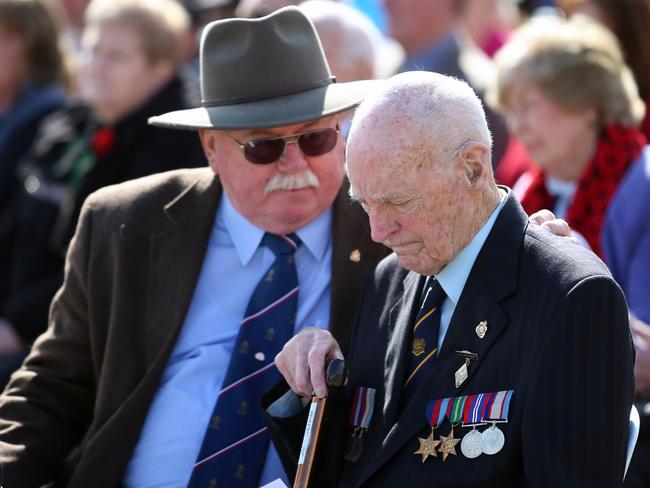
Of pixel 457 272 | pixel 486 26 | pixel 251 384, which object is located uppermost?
pixel 457 272

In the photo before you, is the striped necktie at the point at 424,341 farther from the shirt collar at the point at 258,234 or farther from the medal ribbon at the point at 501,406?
the shirt collar at the point at 258,234

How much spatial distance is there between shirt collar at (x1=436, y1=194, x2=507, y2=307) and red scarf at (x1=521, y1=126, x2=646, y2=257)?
1.64 metres

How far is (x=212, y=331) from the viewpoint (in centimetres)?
367

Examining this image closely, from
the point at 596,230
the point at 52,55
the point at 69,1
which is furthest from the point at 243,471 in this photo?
the point at 69,1

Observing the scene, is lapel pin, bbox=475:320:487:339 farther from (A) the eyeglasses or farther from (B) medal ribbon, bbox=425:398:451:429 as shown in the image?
(A) the eyeglasses

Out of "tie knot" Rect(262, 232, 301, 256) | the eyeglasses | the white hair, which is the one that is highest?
the white hair

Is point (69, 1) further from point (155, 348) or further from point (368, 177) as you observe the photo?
point (368, 177)

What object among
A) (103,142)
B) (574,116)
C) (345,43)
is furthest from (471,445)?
(103,142)

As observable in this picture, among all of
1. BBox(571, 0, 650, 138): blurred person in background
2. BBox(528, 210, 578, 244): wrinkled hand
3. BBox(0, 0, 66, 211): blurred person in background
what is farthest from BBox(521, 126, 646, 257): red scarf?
BBox(0, 0, 66, 211): blurred person in background

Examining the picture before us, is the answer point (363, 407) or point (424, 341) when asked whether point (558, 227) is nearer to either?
point (424, 341)

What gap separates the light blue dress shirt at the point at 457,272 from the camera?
113 inches

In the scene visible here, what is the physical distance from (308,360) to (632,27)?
306 cm

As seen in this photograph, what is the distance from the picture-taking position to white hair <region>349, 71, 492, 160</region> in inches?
107

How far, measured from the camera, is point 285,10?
3.72 meters
